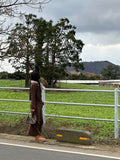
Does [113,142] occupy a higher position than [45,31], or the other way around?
[45,31]

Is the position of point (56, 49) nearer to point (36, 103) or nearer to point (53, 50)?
point (53, 50)

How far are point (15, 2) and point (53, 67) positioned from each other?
26.9 m

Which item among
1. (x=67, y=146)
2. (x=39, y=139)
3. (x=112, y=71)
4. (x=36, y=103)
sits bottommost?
(x=67, y=146)

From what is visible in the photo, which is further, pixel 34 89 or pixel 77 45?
pixel 77 45

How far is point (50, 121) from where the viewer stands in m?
9.38

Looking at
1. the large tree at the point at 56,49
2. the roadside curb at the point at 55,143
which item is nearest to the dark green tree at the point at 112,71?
the large tree at the point at 56,49

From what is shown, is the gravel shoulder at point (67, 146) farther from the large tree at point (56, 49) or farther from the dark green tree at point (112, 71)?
the dark green tree at point (112, 71)

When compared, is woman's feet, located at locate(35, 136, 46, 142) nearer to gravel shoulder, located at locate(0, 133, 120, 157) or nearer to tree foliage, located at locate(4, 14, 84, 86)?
gravel shoulder, located at locate(0, 133, 120, 157)

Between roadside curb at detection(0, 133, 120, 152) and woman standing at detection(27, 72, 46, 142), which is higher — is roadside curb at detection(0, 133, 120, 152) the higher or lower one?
the lower one

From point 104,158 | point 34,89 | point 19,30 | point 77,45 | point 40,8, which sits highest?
point 77,45

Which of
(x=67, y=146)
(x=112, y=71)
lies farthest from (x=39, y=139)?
(x=112, y=71)

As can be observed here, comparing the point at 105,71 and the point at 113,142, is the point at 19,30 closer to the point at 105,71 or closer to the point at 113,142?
the point at 113,142

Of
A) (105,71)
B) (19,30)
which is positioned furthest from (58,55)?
(105,71)

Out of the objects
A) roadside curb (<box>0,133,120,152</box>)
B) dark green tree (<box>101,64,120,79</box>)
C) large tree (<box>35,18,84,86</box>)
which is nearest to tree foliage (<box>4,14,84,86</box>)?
large tree (<box>35,18,84,86</box>)
